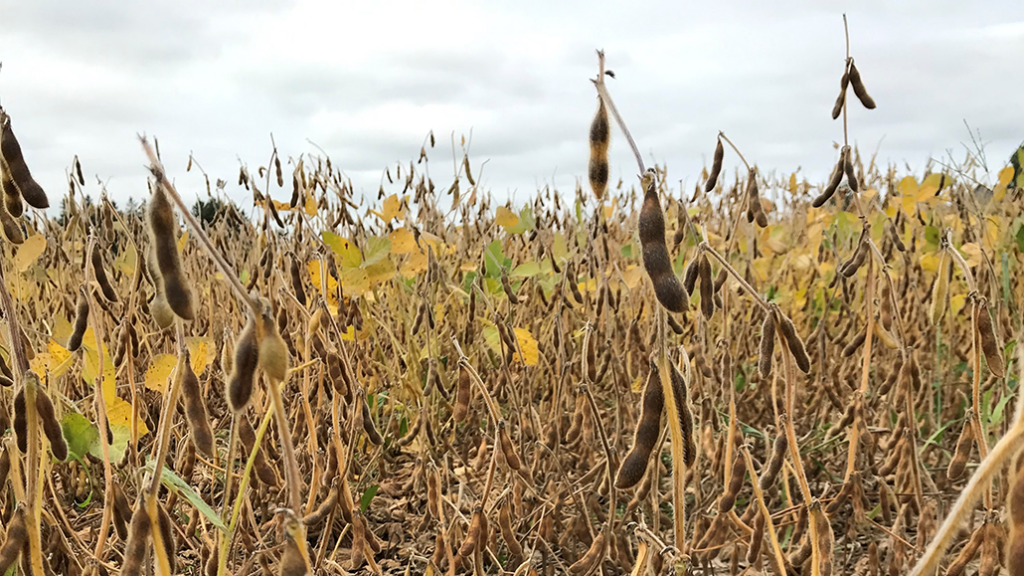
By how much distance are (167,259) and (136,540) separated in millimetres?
293

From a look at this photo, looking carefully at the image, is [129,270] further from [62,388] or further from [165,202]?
[165,202]

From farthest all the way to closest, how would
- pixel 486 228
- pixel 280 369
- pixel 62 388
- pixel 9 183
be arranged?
pixel 486 228 → pixel 62 388 → pixel 9 183 → pixel 280 369

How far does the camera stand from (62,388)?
2.04 m

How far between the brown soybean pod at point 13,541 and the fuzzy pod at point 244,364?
1.41 feet

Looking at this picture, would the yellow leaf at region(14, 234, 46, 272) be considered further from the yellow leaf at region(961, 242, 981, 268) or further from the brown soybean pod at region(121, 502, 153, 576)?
the yellow leaf at region(961, 242, 981, 268)

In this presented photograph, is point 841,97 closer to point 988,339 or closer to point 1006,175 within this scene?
point 988,339

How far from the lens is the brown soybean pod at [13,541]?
2.74 feet

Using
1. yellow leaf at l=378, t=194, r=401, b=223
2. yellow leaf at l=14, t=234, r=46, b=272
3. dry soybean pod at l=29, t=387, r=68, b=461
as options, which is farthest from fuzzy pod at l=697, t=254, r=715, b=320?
yellow leaf at l=378, t=194, r=401, b=223

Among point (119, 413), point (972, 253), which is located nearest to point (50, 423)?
point (119, 413)

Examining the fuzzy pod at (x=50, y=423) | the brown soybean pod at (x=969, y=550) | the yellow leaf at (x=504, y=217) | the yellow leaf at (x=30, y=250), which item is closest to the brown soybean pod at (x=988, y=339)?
the brown soybean pod at (x=969, y=550)

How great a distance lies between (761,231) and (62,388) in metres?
2.45

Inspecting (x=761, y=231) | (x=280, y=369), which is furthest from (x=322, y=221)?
(x=280, y=369)

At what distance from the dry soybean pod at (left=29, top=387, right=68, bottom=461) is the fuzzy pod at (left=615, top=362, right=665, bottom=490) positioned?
0.58m

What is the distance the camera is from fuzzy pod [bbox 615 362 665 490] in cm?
75
